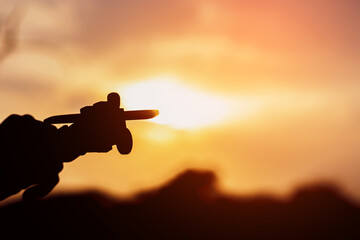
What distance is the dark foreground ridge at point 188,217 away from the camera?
84.8 m

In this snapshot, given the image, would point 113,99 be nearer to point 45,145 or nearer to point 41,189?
point 45,145

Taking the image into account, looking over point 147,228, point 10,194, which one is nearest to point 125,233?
point 147,228

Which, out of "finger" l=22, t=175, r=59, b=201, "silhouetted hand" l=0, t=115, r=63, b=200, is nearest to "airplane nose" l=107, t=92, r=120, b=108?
"silhouetted hand" l=0, t=115, r=63, b=200

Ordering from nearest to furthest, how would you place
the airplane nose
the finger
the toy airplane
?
the finger, the toy airplane, the airplane nose

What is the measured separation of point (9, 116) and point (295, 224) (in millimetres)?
94670

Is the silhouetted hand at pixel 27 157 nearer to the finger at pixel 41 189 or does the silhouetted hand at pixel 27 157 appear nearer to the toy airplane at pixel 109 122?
the finger at pixel 41 189

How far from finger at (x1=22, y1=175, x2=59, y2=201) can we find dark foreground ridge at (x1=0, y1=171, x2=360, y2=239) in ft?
244

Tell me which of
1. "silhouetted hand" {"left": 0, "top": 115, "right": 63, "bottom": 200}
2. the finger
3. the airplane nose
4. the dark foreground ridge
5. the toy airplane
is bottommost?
the finger

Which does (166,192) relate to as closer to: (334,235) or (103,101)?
(334,235)

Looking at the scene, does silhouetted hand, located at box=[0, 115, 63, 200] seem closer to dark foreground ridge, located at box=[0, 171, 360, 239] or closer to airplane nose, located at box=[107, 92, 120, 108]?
airplane nose, located at box=[107, 92, 120, 108]

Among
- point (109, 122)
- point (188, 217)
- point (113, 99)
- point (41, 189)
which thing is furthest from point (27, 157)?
point (188, 217)

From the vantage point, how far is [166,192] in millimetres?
81312

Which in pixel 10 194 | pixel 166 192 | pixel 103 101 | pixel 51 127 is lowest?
pixel 10 194

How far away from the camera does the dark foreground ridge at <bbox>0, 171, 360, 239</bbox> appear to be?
278 feet
